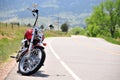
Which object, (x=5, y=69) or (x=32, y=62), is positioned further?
(x=5, y=69)

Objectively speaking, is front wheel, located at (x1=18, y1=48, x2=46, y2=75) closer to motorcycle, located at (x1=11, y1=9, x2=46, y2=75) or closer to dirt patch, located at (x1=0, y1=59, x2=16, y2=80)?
motorcycle, located at (x1=11, y1=9, x2=46, y2=75)

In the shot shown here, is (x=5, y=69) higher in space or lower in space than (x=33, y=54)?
lower

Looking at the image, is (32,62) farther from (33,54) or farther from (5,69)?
(5,69)

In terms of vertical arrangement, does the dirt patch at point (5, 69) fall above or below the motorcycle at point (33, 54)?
below

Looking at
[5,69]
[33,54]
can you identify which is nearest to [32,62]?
[33,54]

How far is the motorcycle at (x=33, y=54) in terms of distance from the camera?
13.2 metres

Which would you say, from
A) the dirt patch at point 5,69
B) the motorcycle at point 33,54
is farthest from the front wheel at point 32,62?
the dirt patch at point 5,69

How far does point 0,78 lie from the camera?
12562mm

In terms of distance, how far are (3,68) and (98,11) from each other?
97676 mm

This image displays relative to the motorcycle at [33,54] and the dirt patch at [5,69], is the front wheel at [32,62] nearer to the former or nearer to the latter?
the motorcycle at [33,54]

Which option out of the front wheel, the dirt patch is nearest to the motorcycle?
the front wheel

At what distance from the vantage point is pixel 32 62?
1337 centimetres

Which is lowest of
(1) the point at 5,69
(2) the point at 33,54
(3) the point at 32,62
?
(1) the point at 5,69

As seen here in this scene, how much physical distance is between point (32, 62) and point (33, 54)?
0.25 meters
